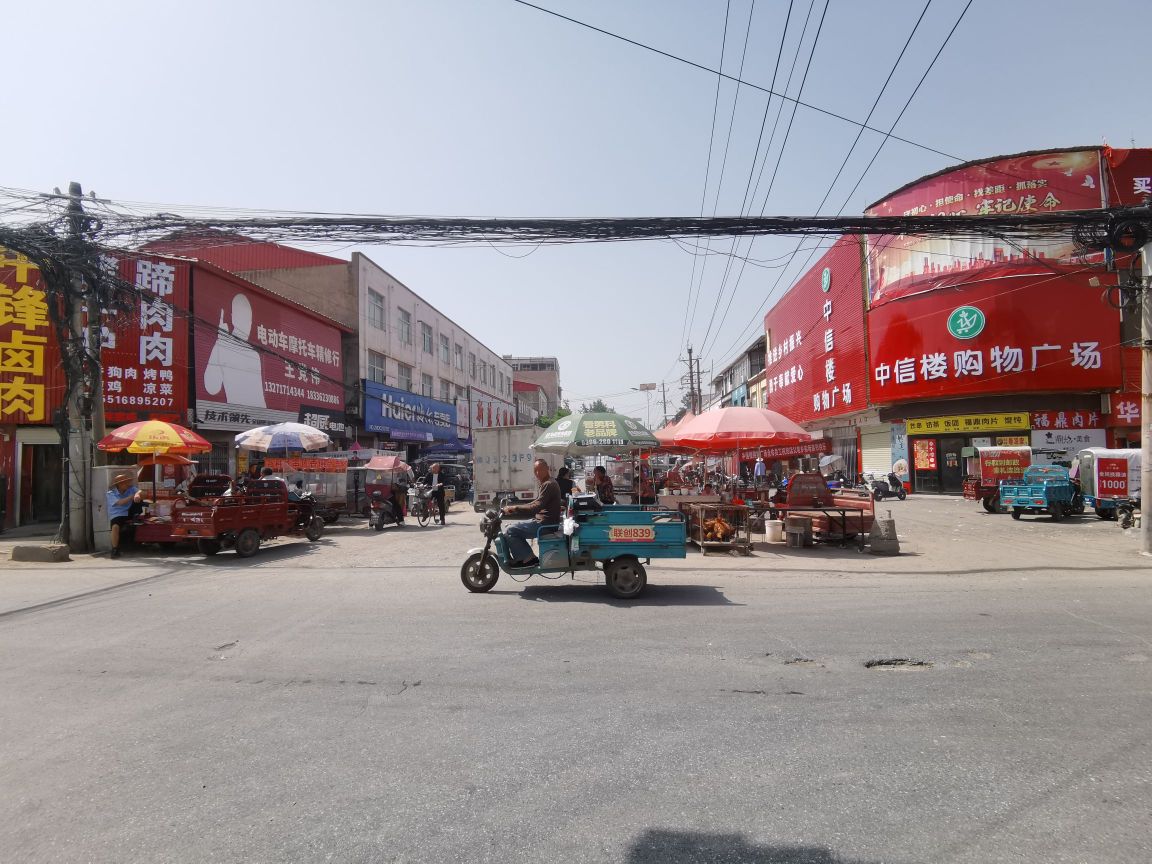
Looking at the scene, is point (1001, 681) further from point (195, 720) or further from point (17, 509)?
point (17, 509)

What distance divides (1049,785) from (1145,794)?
1.36ft

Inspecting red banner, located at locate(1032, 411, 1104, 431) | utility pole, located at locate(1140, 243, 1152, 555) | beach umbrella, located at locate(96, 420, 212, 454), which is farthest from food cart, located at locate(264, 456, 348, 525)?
red banner, located at locate(1032, 411, 1104, 431)

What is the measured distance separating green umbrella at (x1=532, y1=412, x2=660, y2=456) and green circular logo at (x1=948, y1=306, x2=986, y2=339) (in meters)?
19.0

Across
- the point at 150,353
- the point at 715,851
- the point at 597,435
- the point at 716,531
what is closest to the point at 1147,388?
the point at 716,531

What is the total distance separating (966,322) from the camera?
27766 mm

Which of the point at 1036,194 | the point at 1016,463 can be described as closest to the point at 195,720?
the point at 1016,463

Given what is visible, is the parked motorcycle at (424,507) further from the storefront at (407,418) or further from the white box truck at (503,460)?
the storefront at (407,418)

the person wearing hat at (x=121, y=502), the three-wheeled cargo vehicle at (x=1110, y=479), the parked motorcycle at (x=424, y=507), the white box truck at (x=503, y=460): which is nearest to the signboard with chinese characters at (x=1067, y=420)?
the three-wheeled cargo vehicle at (x=1110, y=479)

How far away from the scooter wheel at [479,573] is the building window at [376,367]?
2699 centimetres

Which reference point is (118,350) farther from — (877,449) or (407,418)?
(877,449)

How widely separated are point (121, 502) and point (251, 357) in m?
12.9

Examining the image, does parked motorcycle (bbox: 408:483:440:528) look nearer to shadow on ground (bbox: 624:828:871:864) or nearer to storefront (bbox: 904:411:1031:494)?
shadow on ground (bbox: 624:828:871:864)

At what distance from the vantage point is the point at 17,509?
18.2 m

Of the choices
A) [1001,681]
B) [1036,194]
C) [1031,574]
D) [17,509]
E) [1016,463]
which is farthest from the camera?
[1036,194]
